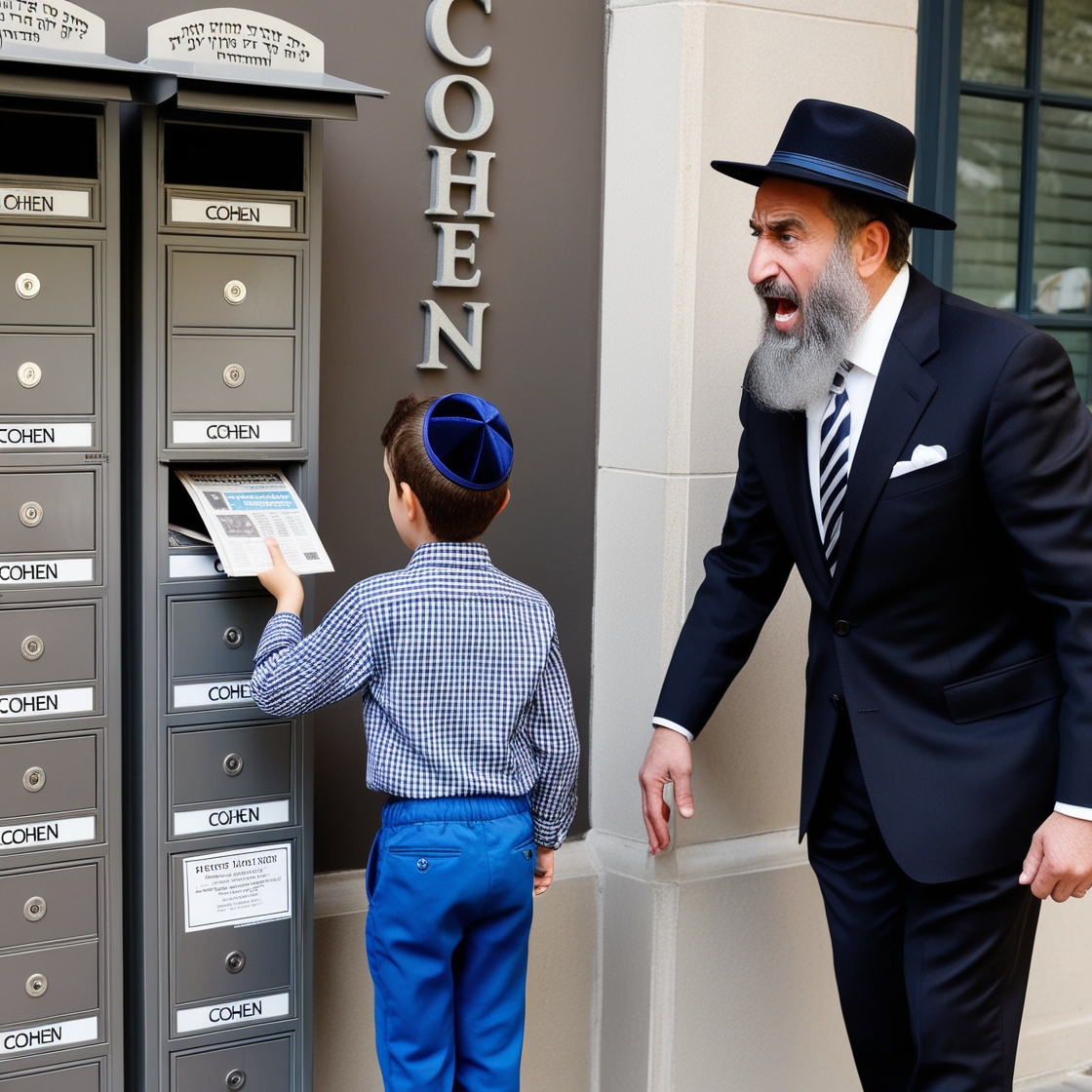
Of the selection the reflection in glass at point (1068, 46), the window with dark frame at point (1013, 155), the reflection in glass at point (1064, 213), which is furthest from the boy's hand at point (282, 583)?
the reflection in glass at point (1068, 46)

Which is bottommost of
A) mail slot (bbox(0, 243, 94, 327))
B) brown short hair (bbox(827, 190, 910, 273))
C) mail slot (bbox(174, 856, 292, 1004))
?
mail slot (bbox(174, 856, 292, 1004))

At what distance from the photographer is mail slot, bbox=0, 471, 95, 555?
2461mm

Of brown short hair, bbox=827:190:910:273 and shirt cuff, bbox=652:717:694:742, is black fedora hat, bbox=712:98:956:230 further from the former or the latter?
shirt cuff, bbox=652:717:694:742

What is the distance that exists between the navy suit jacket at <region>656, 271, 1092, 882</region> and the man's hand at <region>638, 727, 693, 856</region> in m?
0.36

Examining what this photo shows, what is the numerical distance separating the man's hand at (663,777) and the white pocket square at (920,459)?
2.46 feet

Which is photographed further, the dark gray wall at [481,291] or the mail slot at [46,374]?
the dark gray wall at [481,291]

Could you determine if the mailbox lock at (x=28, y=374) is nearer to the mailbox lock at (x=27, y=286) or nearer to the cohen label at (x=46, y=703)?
the mailbox lock at (x=27, y=286)

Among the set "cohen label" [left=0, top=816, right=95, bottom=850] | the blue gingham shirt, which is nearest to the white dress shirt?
the blue gingham shirt

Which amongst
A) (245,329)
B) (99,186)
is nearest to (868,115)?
(245,329)

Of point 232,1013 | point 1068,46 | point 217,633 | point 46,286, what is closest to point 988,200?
point 1068,46

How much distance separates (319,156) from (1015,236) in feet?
8.40

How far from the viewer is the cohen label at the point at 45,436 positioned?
8.01 feet

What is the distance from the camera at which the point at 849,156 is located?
8.23 ft

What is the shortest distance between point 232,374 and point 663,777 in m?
1.17
